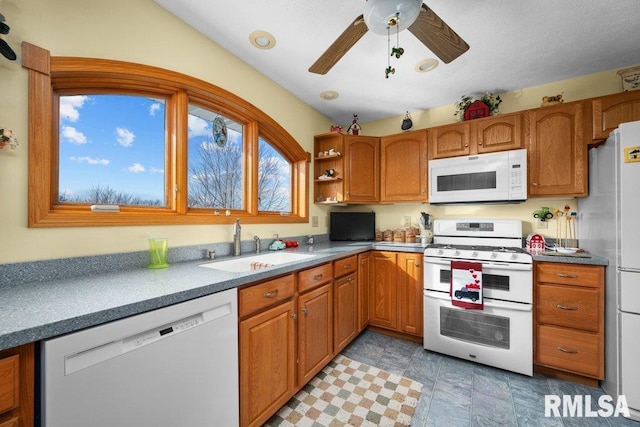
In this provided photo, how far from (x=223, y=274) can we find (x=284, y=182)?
1694 mm

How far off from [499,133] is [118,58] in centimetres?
301

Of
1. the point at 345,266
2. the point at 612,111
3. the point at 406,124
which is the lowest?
the point at 345,266

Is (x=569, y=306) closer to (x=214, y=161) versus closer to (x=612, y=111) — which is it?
(x=612, y=111)

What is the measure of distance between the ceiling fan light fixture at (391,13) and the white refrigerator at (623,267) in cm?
164

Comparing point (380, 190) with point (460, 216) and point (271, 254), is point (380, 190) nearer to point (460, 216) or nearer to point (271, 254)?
point (460, 216)

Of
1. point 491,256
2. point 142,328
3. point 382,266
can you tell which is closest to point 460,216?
point 491,256

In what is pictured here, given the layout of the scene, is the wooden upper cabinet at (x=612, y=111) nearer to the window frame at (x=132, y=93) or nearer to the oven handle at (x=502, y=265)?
the oven handle at (x=502, y=265)

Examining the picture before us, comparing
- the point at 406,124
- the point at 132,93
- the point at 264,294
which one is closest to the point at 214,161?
the point at 132,93

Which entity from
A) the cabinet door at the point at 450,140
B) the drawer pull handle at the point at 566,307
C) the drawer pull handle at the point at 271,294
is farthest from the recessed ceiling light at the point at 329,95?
the drawer pull handle at the point at 566,307

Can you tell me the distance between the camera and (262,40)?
183 cm

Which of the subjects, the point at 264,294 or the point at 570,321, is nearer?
the point at 264,294

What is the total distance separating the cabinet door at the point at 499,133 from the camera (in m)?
2.27

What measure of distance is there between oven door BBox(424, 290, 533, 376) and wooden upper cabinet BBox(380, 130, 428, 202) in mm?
1107

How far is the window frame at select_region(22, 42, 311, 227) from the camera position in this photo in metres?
1.14
